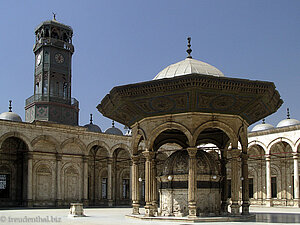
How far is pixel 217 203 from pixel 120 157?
22.1 metres

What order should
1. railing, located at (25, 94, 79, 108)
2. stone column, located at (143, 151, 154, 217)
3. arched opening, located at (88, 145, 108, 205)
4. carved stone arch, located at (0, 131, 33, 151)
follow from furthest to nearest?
arched opening, located at (88, 145, 108, 205) < railing, located at (25, 94, 79, 108) < carved stone arch, located at (0, 131, 33, 151) < stone column, located at (143, 151, 154, 217)

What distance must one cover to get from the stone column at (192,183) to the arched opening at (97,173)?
19.6 m

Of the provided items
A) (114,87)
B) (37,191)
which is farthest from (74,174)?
(114,87)

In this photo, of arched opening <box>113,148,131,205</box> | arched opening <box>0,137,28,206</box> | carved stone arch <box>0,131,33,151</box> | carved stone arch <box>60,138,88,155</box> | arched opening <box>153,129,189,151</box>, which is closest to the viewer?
arched opening <box>153,129,189,151</box>

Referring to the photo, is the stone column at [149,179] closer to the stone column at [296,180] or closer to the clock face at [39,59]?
the stone column at [296,180]

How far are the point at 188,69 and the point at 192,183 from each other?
384 centimetres

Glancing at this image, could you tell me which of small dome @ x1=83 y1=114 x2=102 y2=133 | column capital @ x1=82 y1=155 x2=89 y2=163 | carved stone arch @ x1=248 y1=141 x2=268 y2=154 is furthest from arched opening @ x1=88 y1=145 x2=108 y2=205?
carved stone arch @ x1=248 y1=141 x2=268 y2=154

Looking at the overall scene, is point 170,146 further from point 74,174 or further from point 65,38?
point 65,38

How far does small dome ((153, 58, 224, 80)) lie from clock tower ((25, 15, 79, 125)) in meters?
17.7

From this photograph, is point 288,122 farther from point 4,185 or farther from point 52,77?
point 4,185

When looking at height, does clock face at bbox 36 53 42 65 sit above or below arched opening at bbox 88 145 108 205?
above

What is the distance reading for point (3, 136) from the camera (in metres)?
25.0

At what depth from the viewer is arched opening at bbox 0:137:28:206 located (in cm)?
2745

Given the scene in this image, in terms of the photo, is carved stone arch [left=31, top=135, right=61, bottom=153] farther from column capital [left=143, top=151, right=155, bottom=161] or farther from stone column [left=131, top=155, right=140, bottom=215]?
column capital [left=143, top=151, right=155, bottom=161]
